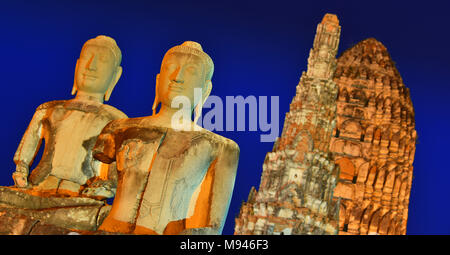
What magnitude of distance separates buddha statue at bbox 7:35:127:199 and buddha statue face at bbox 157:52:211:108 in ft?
3.60

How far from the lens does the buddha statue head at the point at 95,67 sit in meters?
9.44

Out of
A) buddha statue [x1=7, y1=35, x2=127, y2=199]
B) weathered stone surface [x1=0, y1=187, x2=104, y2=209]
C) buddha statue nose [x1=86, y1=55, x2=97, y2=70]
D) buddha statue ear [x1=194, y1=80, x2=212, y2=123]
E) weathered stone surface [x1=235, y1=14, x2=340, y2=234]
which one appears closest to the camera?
weathered stone surface [x1=0, y1=187, x2=104, y2=209]

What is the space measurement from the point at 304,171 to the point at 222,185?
31813 millimetres

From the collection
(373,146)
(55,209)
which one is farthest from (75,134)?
(373,146)

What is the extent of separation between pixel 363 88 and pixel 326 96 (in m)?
16.6

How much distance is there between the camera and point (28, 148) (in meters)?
9.28

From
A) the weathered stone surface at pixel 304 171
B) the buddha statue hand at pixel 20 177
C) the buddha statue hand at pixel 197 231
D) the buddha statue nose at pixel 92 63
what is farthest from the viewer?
the weathered stone surface at pixel 304 171

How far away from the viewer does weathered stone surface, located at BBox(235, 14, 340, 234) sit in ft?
122

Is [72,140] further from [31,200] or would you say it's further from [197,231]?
[197,231]

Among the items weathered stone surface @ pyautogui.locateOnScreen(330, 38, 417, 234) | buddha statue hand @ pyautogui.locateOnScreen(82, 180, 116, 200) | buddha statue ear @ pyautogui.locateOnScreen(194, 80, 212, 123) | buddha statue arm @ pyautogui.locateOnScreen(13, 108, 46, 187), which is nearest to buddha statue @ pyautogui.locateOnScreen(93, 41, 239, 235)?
buddha statue ear @ pyautogui.locateOnScreen(194, 80, 212, 123)

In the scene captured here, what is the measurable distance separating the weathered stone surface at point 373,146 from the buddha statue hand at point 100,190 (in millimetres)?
47189

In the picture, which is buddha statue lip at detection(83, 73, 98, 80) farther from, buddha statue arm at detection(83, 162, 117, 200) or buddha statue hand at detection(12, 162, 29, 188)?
buddha statue hand at detection(12, 162, 29, 188)

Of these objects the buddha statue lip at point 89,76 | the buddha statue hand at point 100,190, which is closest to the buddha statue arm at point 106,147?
the buddha statue hand at point 100,190

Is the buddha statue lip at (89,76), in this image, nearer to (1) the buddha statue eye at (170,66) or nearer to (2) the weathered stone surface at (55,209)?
(1) the buddha statue eye at (170,66)
